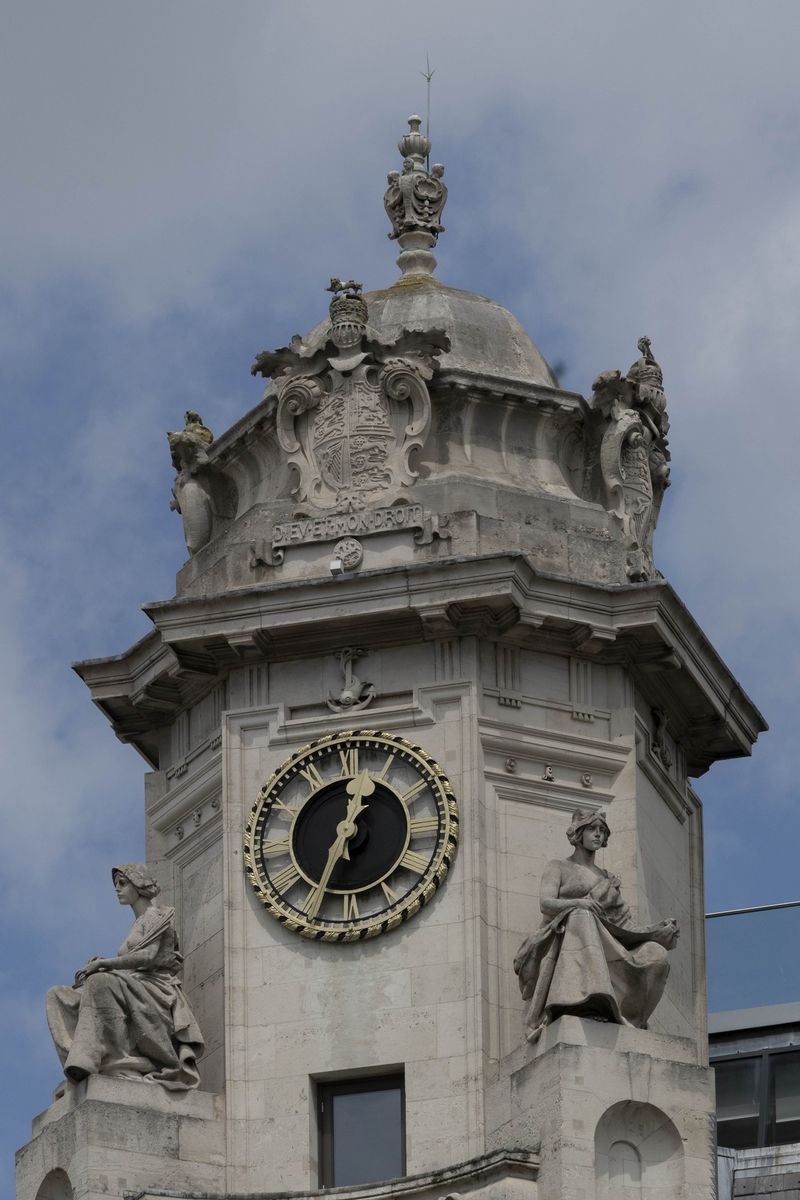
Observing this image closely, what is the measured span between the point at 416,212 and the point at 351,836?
829 centimetres

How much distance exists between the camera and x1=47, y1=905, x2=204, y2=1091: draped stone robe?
124 ft

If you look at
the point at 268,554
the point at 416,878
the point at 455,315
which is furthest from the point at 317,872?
the point at 455,315

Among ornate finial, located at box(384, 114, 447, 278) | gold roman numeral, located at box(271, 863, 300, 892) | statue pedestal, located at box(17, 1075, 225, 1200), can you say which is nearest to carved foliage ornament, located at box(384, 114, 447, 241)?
ornate finial, located at box(384, 114, 447, 278)

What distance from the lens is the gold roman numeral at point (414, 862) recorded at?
38.3m

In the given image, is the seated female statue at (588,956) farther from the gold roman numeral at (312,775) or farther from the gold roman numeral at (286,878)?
the gold roman numeral at (312,775)

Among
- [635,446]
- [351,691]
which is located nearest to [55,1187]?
[351,691]

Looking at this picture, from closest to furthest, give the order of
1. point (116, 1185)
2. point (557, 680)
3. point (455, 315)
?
point (116, 1185), point (557, 680), point (455, 315)

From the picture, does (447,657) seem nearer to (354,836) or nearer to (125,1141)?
(354,836)

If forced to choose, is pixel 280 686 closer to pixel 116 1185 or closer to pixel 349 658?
pixel 349 658

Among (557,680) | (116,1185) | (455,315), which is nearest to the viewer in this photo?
(116,1185)

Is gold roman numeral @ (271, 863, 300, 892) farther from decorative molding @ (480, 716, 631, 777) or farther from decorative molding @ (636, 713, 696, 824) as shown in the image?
decorative molding @ (636, 713, 696, 824)

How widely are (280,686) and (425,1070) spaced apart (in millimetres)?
4408

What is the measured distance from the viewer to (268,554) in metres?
40.1

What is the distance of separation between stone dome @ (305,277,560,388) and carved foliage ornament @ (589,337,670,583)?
747 mm
